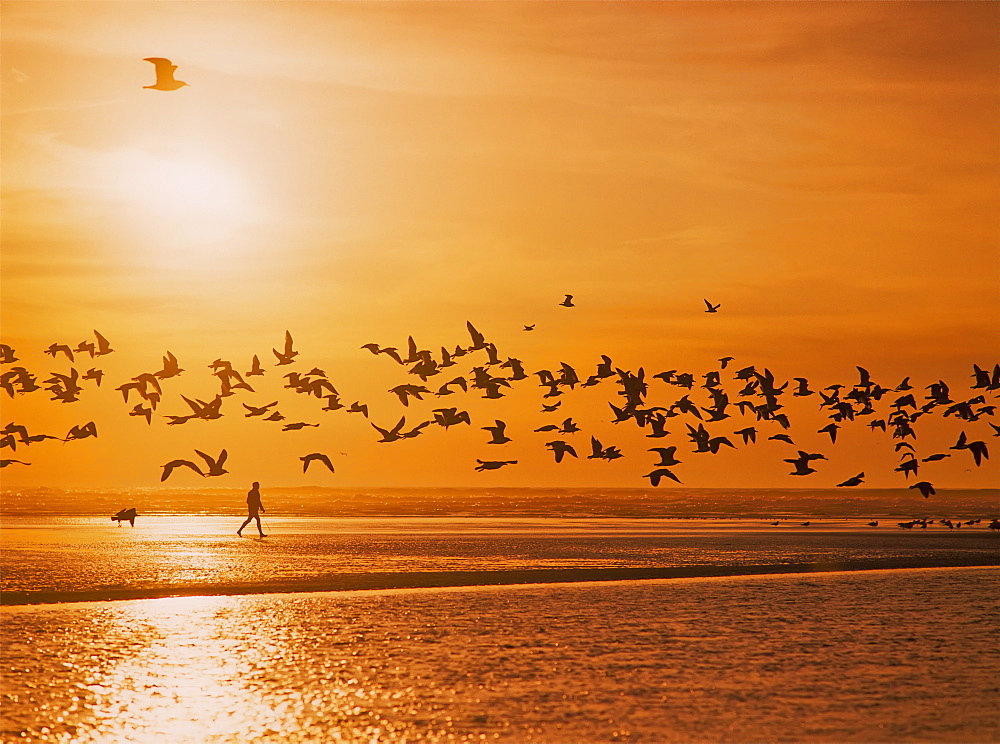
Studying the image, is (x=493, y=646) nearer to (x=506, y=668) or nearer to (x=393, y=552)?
(x=506, y=668)

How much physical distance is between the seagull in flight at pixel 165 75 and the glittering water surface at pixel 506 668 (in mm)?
12971

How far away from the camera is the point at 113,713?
16438mm

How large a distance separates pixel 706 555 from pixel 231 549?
695 inches

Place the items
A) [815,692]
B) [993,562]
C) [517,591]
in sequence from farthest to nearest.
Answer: [993,562], [517,591], [815,692]

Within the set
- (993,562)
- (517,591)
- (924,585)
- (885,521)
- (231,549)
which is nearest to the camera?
(517,591)

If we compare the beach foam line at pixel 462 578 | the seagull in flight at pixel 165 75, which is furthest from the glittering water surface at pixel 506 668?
the seagull in flight at pixel 165 75

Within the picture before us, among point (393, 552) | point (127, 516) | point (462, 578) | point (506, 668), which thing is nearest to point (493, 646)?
point (506, 668)

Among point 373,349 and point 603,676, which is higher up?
point 373,349

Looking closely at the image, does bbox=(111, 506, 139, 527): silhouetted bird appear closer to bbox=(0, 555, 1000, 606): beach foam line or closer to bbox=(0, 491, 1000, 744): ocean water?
bbox=(0, 491, 1000, 744): ocean water

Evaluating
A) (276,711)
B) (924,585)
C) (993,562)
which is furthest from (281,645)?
(993,562)

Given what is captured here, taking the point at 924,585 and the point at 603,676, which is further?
the point at 924,585

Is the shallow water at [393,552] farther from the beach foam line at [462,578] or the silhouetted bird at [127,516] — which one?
the silhouetted bird at [127,516]

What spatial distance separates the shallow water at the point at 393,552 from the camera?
33.1 m

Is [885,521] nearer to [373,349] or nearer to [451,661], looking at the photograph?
[373,349]
